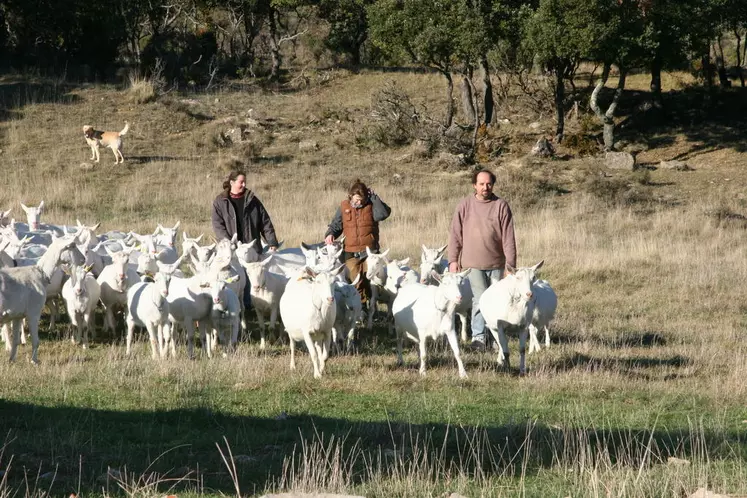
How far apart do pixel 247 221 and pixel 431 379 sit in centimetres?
489

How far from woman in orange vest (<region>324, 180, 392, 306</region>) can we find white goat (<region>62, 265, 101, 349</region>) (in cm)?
328

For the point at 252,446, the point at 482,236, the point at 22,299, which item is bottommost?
the point at 252,446

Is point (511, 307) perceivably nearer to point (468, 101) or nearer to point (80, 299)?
point (80, 299)

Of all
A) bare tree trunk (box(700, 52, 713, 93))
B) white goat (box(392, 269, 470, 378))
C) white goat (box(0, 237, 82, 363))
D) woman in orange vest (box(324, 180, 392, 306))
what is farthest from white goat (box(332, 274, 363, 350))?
bare tree trunk (box(700, 52, 713, 93))

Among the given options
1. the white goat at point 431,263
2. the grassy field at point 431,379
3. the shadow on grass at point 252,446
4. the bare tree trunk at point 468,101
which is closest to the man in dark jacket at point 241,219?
the grassy field at point 431,379

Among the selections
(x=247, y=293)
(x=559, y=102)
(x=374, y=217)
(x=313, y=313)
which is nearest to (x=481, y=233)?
(x=313, y=313)

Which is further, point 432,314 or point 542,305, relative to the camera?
point 542,305

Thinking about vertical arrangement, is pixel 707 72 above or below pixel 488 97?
above

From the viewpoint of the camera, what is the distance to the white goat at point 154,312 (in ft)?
41.3

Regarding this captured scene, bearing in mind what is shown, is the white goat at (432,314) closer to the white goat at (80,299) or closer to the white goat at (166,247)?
the white goat at (80,299)

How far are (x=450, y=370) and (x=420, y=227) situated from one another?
40.3 ft

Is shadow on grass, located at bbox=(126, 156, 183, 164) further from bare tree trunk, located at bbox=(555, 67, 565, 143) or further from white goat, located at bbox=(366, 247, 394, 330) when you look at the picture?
white goat, located at bbox=(366, 247, 394, 330)

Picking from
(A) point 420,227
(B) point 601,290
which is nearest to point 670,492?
(B) point 601,290

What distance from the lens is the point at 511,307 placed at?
1156 centimetres
